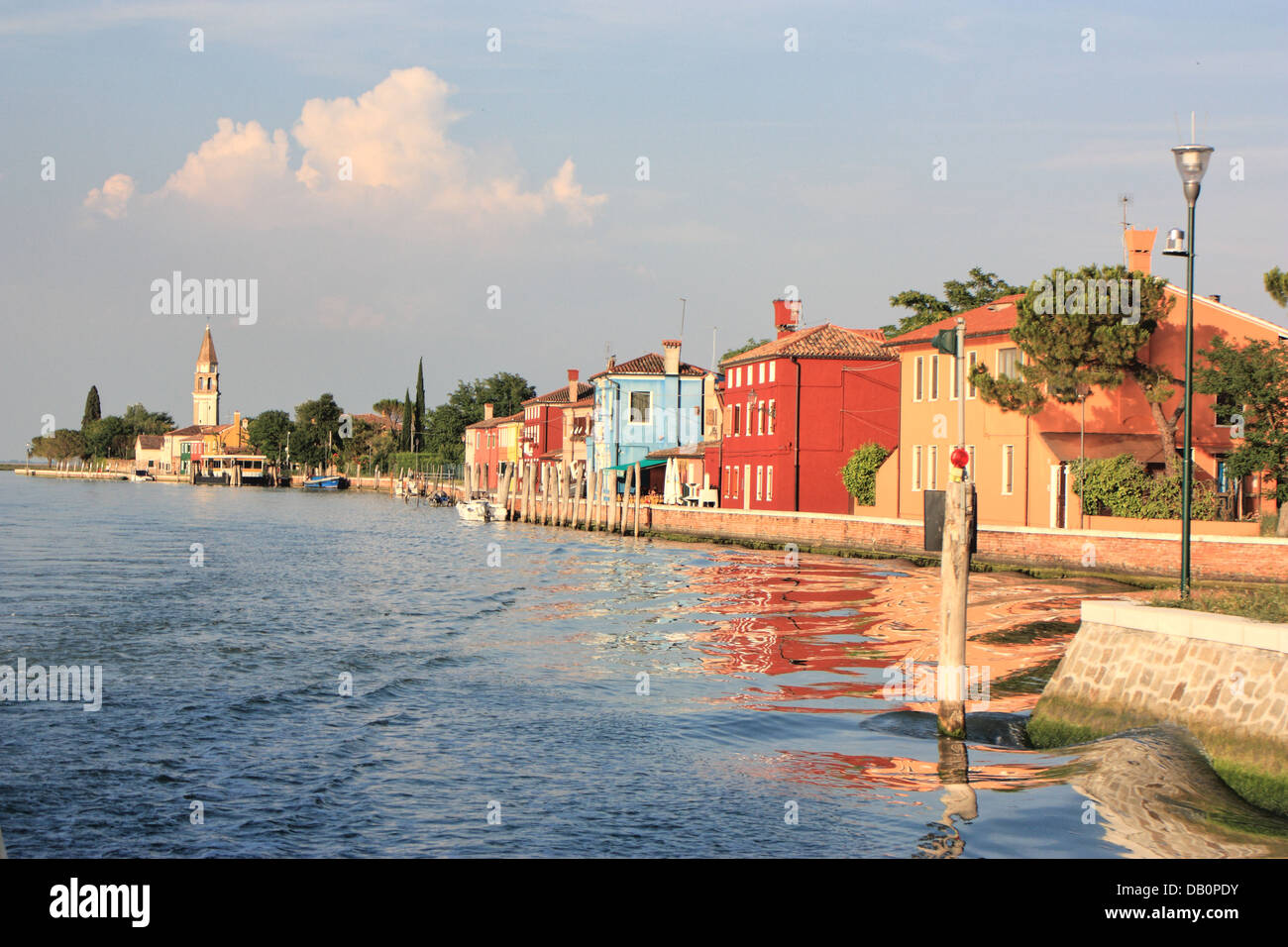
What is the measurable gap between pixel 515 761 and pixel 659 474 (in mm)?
67237

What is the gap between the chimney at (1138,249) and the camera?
136ft

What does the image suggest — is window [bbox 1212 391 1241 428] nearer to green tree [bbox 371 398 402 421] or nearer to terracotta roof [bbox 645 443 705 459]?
terracotta roof [bbox 645 443 705 459]

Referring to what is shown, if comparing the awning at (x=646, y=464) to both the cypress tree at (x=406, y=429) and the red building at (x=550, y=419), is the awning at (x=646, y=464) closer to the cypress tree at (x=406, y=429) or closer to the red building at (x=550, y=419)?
the red building at (x=550, y=419)

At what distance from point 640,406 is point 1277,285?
56.6 meters

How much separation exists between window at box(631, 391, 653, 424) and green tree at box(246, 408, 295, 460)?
354ft

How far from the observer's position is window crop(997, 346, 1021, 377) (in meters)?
39.2

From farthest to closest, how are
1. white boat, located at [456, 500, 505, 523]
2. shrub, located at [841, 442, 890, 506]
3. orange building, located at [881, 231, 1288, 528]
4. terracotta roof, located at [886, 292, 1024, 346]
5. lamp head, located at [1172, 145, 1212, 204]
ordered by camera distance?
white boat, located at [456, 500, 505, 523] → shrub, located at [841, 442, 890, 506] → terracotta roof, located at [886, 292, 1024, 346] → orange building, located at [881, 231, 1288, 528] → lamp head, located at [1172, 145, 1212, 204]

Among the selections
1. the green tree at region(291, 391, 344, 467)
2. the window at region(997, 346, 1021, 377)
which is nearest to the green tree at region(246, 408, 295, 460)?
the green tree at region(291, 391, 344, 467)

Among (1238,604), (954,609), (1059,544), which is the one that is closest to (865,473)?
(1059,544)

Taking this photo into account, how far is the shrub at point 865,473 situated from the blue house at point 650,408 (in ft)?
96.1

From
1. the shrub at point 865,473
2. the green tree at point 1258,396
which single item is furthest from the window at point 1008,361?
the shrub at point 865,473

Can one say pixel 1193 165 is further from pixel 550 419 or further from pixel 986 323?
pixel 550 419
